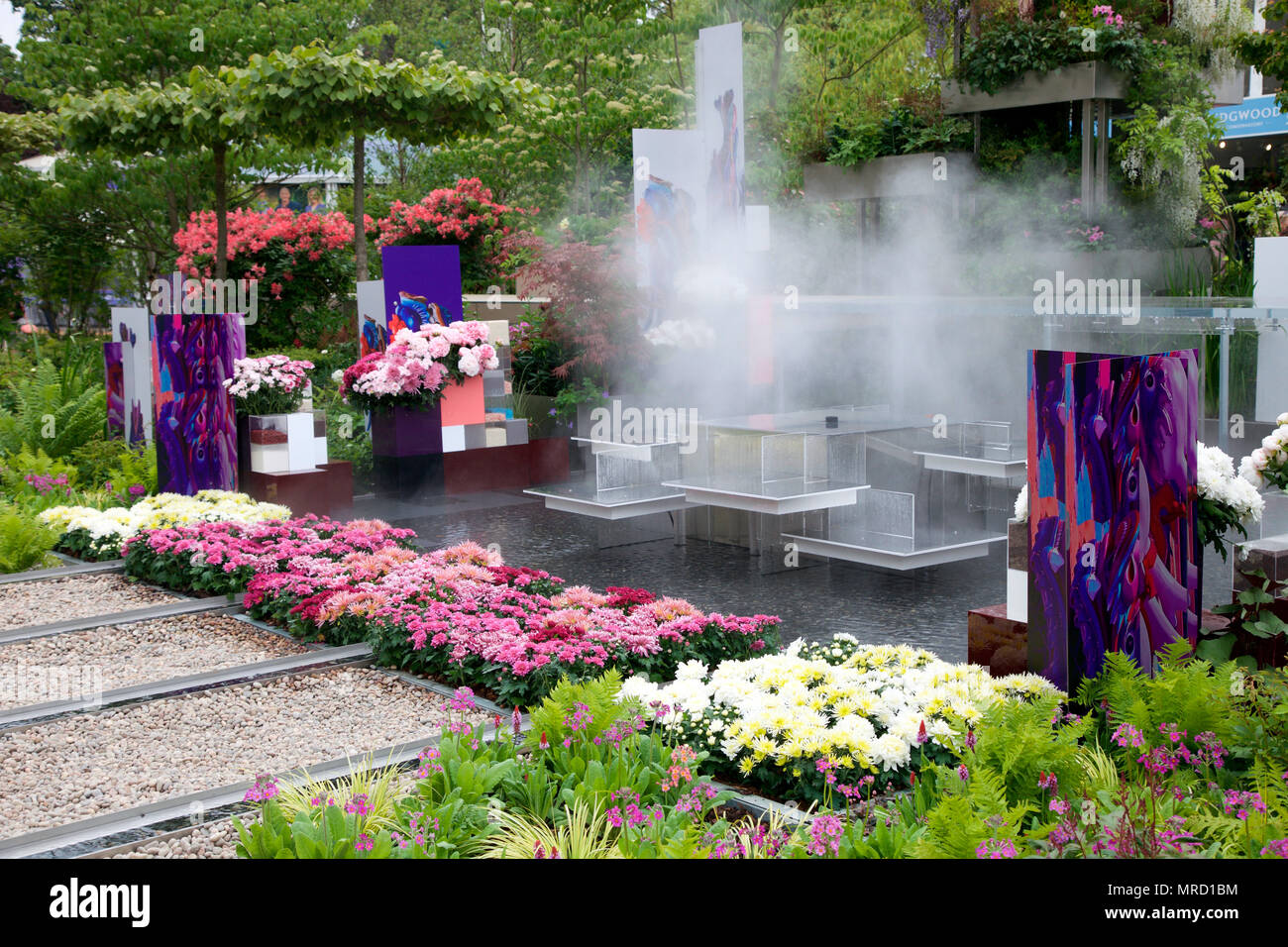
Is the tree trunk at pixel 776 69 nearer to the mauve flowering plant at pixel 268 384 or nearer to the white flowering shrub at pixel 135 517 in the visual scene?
the mauve flowering plant at pixel 268 384

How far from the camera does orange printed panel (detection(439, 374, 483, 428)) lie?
12695 mm

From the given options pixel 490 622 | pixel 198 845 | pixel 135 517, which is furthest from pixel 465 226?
pixel 198 845

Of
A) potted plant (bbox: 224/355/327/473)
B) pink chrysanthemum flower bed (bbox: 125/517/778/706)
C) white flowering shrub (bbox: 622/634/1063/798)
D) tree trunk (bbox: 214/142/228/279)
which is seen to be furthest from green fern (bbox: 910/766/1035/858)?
tree trunk (bbox: 214/142/228/279)

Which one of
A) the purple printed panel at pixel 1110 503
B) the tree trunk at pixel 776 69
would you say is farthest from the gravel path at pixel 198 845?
the tree trunk at pixel 776 69

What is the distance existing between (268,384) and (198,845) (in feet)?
25.0

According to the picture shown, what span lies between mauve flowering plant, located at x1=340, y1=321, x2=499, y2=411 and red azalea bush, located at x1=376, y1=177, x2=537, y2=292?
19.4ft

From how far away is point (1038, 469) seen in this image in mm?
4965

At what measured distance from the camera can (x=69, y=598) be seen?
796 cm

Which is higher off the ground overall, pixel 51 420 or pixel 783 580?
pixel 51 420

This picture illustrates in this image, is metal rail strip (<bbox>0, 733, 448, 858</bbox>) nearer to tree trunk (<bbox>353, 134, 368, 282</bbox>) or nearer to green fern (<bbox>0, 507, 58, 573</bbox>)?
green fern (<bbox>0, 507, 58, 573</bbox>)

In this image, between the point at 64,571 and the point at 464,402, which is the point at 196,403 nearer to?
the point at 64,571

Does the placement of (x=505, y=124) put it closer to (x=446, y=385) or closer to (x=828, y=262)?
(x=828, y=262)
